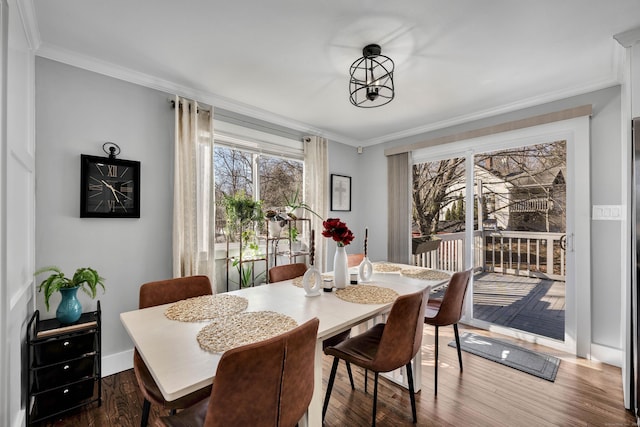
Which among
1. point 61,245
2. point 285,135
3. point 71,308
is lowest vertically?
point 71,308

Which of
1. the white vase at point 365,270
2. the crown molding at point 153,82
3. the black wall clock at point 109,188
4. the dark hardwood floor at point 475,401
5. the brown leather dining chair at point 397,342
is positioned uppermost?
the crown molding at point 153,82

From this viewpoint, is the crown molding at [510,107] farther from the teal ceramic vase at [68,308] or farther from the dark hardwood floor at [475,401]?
the teal ceramic vase at [68,308]

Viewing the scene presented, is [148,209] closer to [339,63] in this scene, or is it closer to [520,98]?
[339,63]

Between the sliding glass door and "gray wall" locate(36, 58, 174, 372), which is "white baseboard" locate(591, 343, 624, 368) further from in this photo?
"gray wall" locate(36, 58, 174, 372)

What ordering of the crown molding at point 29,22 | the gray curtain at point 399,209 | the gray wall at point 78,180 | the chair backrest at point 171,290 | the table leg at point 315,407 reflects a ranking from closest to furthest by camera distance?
1. the table leg at point 315,407
2. the crown molding at point 29,22
3. the chair backrest at point 171,290
4. the gray wall at point 78,180
5. the gray curtain at point 399,209

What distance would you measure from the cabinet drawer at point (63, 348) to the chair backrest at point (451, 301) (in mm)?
2361

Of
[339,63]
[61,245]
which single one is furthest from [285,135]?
[61,245]

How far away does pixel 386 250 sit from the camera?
4223 millimetres

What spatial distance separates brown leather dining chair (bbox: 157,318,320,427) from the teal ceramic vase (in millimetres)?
1279

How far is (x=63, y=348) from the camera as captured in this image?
1.82 metres

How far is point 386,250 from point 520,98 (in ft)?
7.80

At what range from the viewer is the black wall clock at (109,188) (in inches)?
87.0

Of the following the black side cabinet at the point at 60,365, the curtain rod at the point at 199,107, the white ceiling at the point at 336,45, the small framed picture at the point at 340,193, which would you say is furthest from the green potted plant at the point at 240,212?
the small framed picture at the point at 340,193

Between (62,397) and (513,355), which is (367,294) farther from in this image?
(62,397)
